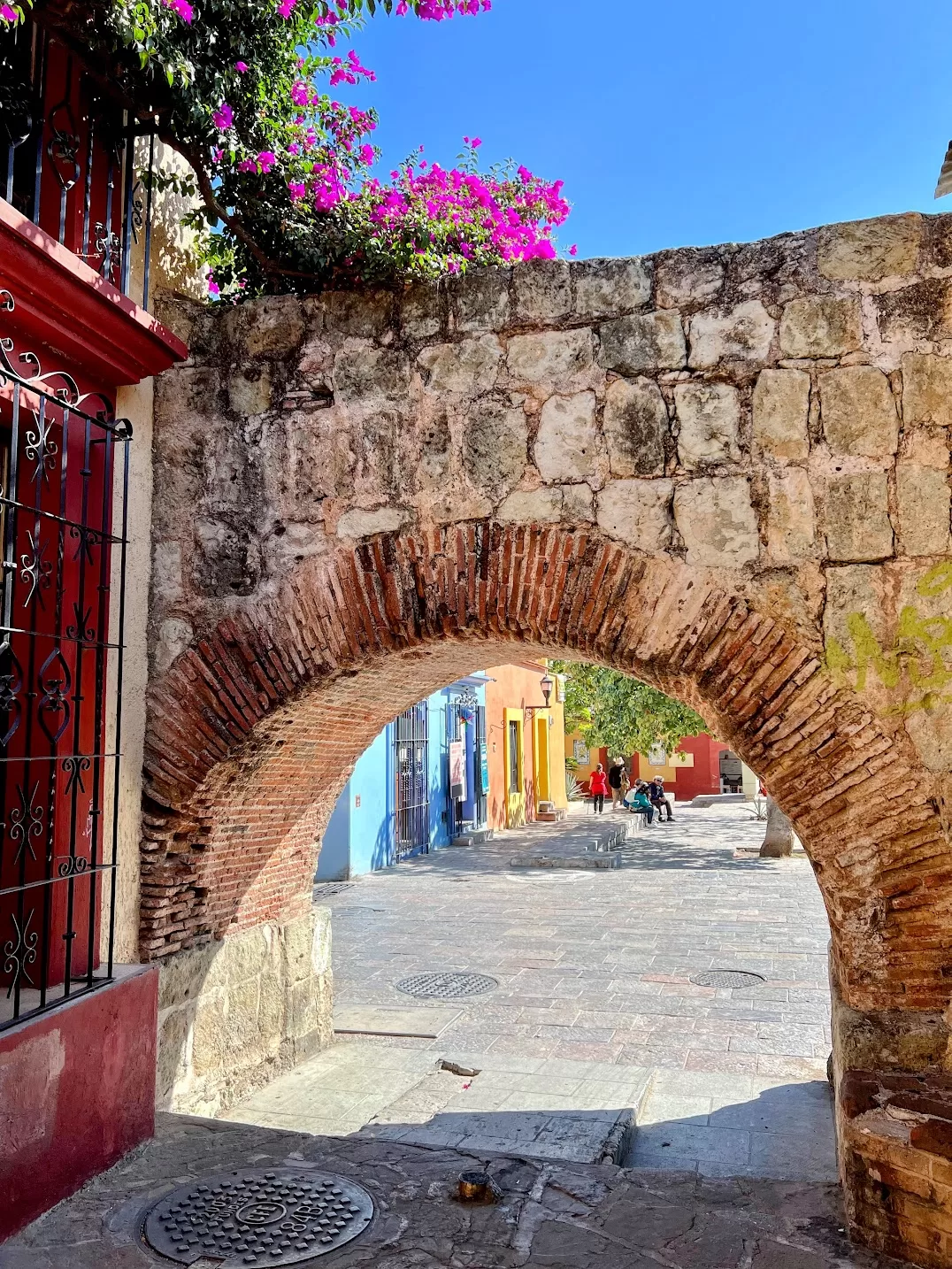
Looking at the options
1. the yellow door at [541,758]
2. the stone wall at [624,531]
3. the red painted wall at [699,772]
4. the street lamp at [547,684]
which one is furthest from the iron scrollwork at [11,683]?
the red painted wall at [699,772]

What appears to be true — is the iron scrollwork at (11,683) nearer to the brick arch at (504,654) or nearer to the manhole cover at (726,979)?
the brick arch at (504,654)

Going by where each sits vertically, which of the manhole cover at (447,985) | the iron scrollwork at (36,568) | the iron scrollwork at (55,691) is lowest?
the manhole cover at (447,985)

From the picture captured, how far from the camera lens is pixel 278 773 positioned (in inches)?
182

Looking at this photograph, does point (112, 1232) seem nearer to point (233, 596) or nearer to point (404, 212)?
point (233, 596)

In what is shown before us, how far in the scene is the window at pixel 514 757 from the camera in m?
21.2

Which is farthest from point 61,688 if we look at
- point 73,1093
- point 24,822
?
point 73,1093

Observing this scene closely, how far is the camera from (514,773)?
21469 mm

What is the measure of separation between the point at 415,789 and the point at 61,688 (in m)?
12.3

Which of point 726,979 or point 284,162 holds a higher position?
point 284,162

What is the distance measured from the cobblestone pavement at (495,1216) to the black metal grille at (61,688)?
0.73 metres

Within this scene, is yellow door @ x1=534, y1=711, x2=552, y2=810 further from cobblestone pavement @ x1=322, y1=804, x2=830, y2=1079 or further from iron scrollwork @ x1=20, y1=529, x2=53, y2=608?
iron scrollwork @ x1=20, y1=529, x2=53, y2=608

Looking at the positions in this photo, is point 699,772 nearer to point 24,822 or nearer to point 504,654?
point 504,654

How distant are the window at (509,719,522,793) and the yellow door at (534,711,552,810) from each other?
6.08 ft

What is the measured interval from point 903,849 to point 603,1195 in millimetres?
1597
